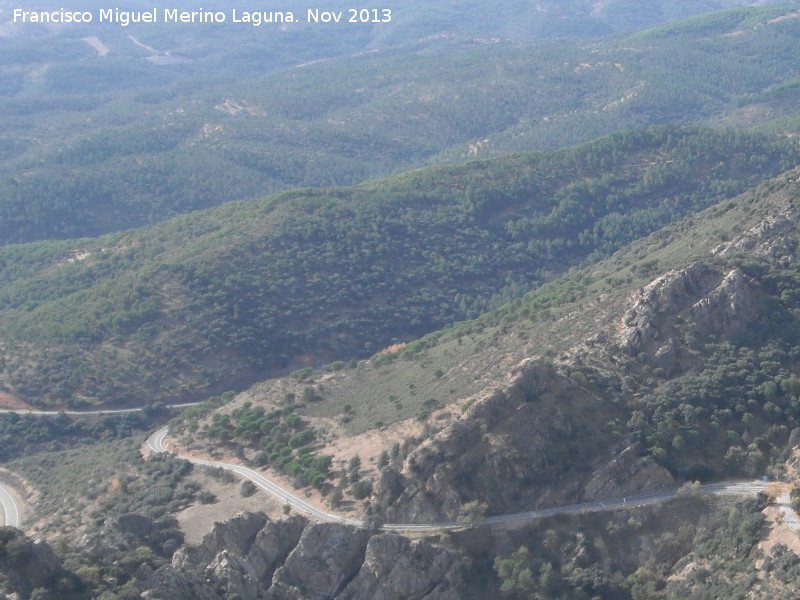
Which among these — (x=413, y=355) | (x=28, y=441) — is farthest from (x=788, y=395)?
(x=28, y=441)

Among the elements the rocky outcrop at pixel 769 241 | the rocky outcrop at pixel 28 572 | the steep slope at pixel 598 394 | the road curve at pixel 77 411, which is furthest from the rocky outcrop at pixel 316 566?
the road curve at pixel 77 411

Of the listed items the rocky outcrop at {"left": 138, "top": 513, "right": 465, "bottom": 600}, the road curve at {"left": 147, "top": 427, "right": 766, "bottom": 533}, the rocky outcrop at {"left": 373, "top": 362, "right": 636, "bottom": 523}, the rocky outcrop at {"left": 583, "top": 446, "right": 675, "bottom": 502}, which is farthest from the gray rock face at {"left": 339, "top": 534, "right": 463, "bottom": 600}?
the rocky outcrop at {"left": 583, "top": 446, "right": 675, "bottom": 502}

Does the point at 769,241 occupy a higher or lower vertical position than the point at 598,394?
higher

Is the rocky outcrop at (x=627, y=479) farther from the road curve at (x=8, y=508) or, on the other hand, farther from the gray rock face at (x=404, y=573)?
the road curve at (x=8, y=508)

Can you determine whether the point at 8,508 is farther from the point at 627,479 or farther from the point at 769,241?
the point at 769,241

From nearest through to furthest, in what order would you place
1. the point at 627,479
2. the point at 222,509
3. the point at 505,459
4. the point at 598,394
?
the point at 627,479 < the point at 505,459 < the point at 598,394 < the point at 222,509

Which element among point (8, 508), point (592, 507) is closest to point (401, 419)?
point (592, 507)

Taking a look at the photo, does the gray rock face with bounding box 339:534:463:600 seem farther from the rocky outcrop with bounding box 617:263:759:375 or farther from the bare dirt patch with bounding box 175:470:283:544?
the rocky outcrop with bounding box 617:263:759:375
